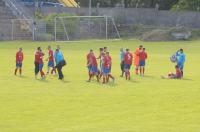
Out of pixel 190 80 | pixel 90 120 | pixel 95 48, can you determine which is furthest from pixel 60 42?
pixel 90 120

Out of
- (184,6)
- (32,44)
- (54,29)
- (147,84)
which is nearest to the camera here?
(147,84)

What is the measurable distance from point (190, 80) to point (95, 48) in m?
28.1

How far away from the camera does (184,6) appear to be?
88312mm

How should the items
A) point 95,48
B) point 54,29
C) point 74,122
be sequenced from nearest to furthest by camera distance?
point 74,122, point 95,48, point 54,29

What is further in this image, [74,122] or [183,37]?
[183,37]

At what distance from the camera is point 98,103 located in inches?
1030

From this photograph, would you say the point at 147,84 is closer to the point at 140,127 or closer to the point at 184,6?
the point at 140,127

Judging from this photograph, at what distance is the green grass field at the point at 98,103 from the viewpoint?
20.7m

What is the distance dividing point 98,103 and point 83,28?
50645mm

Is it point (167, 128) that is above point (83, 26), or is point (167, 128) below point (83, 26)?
below

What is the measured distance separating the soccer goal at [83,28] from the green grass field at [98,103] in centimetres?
3015

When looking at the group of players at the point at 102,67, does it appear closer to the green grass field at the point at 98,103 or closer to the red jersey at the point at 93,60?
the red jersey at the point at 93,60

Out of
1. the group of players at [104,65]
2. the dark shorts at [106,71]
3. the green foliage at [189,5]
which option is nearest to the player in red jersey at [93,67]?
the group of players at [104,65]

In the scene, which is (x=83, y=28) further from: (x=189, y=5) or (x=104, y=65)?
(x=104, y=65)
